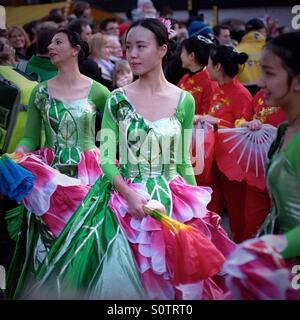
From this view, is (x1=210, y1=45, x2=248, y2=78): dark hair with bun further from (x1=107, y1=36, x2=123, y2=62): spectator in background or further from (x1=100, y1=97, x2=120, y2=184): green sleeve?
(x1=100, y1=97, x2=120, y2=184): green sleeve

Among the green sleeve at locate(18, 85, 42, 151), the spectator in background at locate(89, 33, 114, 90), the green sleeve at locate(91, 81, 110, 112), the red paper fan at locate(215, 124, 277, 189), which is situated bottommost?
the red paper fan at locate(215, 124, 277, 189)

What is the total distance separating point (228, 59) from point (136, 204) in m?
2.97

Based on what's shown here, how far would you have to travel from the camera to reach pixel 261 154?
5.18 meters

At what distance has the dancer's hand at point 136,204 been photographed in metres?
3.33

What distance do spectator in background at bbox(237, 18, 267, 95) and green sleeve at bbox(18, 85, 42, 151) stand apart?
227 centimetres

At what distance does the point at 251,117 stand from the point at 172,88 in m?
1.93

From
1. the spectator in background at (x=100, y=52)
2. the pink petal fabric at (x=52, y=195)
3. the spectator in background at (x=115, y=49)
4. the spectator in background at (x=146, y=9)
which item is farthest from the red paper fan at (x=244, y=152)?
the spectator in background at (x=146, y=9)

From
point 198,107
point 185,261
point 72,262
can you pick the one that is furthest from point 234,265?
point 198,107

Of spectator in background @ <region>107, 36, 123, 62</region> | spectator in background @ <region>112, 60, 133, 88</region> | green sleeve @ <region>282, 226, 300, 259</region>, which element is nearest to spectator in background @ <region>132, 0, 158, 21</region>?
spectator in background @ <region>107, 36, 123, 62</region>

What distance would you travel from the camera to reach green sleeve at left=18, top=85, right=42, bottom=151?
4.53 m

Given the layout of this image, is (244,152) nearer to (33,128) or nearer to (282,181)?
(33,128)

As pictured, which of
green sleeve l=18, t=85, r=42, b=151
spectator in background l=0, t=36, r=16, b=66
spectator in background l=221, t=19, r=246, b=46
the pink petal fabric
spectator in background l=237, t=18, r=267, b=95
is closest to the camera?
the pink petal fabric

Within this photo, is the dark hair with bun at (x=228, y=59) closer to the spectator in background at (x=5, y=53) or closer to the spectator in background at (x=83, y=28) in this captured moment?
the spectator in background at (x=5, y=53)
